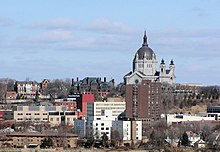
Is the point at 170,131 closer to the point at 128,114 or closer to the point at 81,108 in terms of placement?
the point at 128,114

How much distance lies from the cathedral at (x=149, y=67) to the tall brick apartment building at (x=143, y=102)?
19065 millimetres

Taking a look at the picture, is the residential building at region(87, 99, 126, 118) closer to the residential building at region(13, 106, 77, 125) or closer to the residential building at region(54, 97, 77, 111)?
the residential building at region(13, 106, 77, 125)

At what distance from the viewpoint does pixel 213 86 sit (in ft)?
298

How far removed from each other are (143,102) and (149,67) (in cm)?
2484

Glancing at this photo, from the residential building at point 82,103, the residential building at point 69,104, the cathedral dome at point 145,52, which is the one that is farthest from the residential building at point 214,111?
the cathedral dome at point 145,52

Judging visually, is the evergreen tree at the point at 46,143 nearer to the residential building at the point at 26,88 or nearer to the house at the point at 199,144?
the house at the point at 199,144

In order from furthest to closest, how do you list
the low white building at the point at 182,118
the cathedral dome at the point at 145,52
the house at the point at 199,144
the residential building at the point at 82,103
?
the cathedral dome at the point at 145,52, the residential building at the point at 82,103, the low white building at the point at 182,118, the house at the point at 199,144

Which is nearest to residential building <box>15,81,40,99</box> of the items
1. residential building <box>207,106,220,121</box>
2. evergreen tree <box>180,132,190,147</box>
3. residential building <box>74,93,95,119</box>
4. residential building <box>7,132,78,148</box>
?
residential building <box>74,93,95,119</box>

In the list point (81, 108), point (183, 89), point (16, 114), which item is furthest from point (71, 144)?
point (183, 89)

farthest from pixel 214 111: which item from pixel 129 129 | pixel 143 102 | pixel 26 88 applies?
pixel 26 88

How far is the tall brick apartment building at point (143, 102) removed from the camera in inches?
A: 2386

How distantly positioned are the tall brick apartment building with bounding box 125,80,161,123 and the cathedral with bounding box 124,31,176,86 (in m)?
19.1

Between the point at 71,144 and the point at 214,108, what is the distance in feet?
78.8

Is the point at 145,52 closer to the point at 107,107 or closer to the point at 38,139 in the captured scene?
the point at 107,107
